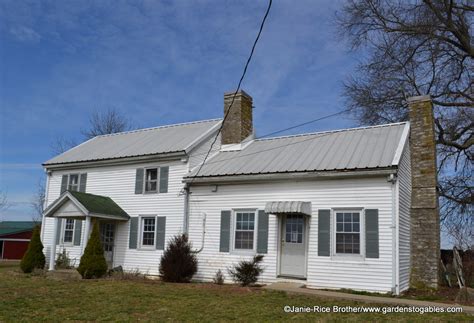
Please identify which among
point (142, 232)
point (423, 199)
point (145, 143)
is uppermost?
point (145, 143)

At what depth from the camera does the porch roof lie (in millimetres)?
16969

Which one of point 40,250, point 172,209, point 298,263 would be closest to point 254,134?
point 172,209

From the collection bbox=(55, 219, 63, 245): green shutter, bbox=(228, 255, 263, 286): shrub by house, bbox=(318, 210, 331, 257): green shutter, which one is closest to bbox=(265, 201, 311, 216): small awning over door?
bbox=(318, 210, 331, 257): green shutter

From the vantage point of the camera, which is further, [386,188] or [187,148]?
[187,148]

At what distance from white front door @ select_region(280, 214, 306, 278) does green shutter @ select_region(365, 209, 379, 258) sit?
2.07 m

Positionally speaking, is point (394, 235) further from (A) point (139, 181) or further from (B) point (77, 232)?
(B) point (77, 232)

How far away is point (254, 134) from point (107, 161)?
21.2 feet

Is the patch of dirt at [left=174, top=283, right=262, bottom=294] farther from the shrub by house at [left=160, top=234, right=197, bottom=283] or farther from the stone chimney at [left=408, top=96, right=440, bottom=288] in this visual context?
the stone chimney at [left=408, top=96, right=440, bottom=288]

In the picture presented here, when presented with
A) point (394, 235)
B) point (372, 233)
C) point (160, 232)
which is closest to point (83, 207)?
point (160, 232)

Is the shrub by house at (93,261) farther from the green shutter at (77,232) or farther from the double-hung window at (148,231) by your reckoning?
the green shutter at (77,232)

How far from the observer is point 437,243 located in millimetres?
14914

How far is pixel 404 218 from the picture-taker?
46.0 ft

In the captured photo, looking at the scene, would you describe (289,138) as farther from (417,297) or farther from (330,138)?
(417,297)

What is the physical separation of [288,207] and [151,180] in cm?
657
